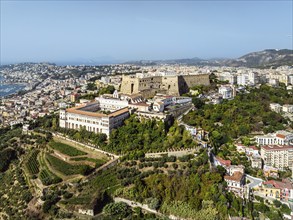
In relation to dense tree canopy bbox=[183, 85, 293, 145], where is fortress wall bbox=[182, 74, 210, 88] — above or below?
above

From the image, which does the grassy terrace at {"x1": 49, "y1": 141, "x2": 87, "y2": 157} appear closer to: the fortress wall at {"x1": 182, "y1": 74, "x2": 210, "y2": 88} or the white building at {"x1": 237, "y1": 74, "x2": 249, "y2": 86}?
the fortress wall at {"x1": 182, "y1": 74, "x2": 210, "y2": 88}

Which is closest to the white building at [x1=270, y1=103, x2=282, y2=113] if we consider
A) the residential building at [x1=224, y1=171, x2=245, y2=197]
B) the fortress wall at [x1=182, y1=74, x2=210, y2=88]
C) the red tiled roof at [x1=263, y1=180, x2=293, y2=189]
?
the fortress wall at [x1=182, y1=74, x2=210, y2=88]

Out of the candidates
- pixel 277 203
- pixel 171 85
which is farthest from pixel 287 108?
pixel 277 203

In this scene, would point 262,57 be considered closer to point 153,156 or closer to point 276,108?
point 276,108

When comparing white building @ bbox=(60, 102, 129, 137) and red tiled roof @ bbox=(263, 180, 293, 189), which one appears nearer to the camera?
red tiled roof @ bbox=(263, 180, 293, 189)

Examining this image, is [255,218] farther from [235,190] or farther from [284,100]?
[284,100]

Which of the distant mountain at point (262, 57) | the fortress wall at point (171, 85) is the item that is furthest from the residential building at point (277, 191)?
the distant mountain at point (262, 57)

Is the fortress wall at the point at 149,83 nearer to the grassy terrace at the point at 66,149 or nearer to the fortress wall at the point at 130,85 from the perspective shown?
the fortress wall at the point at 130,85
